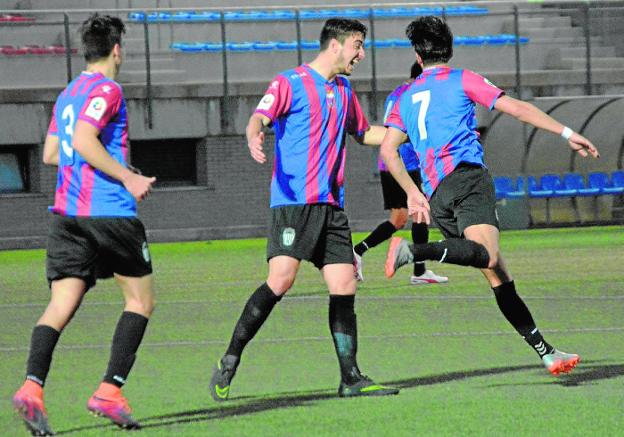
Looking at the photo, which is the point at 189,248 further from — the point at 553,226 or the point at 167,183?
the point at 553,226

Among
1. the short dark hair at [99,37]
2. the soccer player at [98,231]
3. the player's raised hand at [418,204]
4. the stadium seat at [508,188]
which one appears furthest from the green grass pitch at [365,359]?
the stadium seat at [508,188]

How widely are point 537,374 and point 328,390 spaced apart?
126cm

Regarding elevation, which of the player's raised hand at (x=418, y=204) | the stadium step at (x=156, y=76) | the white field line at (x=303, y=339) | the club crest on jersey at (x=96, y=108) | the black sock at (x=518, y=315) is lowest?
the white field line at (x=303, y=339)

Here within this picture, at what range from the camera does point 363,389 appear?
25.4 feet

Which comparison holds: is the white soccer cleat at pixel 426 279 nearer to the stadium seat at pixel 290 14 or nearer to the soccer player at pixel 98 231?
the soccer player at pixel 98 231

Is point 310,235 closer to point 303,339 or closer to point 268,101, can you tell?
point 268,101

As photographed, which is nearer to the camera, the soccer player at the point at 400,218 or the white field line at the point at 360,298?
the white field line at the point at 360,298

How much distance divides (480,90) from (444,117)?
267 millimetres

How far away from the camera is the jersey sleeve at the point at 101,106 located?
22.0ft

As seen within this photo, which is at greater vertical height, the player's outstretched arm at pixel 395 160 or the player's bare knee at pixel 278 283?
the player's outstretched arm at pixel 395 160

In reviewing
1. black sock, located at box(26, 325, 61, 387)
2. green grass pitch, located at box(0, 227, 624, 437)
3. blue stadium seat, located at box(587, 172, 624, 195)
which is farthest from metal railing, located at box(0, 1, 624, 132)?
black sock, located at box(26, 325, 61, 387)

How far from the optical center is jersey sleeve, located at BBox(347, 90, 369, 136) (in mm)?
8258

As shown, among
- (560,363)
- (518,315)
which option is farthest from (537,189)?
(560,363)

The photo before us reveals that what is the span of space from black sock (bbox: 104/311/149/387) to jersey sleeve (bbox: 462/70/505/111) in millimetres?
2398
